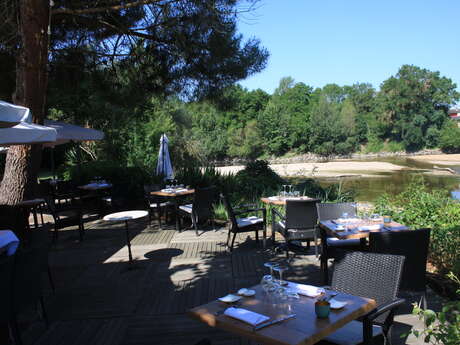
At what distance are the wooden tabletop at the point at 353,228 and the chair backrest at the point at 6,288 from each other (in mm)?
2779

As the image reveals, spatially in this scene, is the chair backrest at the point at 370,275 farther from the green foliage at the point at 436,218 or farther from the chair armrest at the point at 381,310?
the green foliage at the point at 436,218

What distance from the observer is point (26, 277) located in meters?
2.68

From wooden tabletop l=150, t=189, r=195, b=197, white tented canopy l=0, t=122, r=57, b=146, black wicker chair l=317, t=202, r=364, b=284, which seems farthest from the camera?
wooden tabletop l=150, t=189, r=195, b=197

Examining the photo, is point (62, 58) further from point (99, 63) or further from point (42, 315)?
point (42, 315)

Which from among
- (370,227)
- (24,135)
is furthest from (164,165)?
(370,227)

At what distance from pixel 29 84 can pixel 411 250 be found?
5.36m

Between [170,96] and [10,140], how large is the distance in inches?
210

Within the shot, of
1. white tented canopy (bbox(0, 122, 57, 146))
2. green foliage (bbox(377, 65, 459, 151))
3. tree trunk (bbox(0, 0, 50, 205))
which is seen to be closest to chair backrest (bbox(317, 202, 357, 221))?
white tented canopy (bbox(0, 122, 57, 146))

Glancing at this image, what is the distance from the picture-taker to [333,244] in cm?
420

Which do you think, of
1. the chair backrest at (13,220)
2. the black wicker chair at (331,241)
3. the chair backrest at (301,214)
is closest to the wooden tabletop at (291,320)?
the black wicker chair at (331,241)

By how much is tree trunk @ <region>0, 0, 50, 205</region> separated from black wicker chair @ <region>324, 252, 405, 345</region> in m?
4.97

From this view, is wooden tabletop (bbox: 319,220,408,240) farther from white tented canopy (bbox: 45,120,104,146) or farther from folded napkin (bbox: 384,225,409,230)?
white tented canopy (bbox: 45,120,104,146)

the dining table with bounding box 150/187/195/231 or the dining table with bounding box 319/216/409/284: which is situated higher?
the dining table with bounding box 319/216/409/284

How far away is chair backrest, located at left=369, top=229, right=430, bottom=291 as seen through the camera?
299 centimetres
